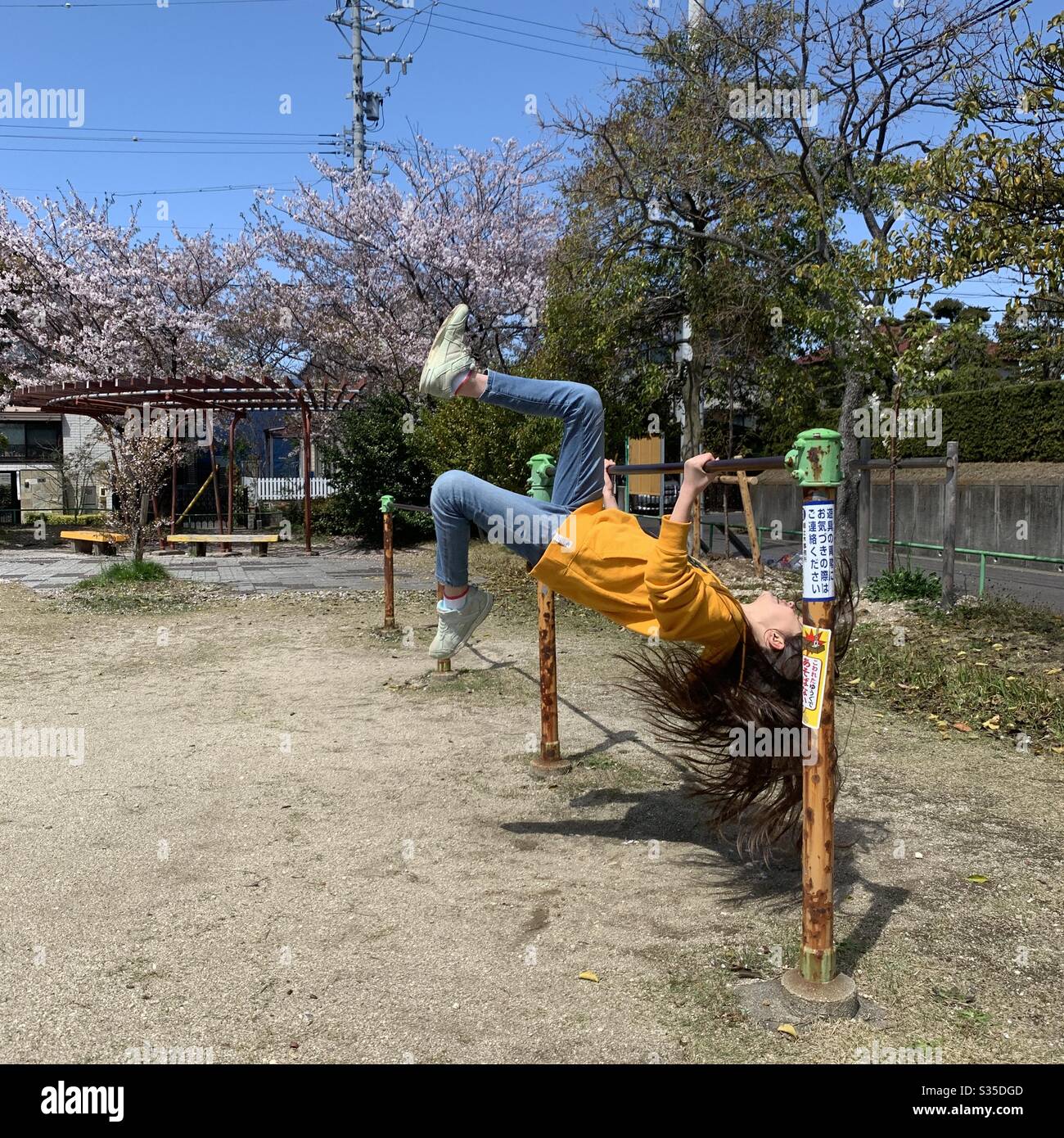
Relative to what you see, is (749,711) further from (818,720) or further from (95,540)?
(95,540)

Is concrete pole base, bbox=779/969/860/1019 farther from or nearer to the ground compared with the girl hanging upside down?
nearer to the ground

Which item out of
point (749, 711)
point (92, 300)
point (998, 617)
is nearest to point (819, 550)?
point (749, 711)

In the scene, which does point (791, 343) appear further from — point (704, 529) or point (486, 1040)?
point (486, 1040)

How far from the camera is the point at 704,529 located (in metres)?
20.8

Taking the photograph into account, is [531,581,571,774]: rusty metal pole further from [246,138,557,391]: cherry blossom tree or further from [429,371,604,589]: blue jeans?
[246,138,557,391]: cherry blossom tree

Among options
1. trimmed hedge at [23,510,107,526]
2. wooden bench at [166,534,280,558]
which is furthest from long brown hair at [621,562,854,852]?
trimmed hedge at [23,510,107,526]

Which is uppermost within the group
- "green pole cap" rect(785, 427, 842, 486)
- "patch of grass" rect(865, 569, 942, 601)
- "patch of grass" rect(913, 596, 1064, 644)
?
"green pole cap" rect(785, 427, 842, 486)

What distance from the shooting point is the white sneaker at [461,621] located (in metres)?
3.70

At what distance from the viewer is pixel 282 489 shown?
27469mm

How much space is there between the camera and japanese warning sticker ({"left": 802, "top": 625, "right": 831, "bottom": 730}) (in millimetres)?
2553

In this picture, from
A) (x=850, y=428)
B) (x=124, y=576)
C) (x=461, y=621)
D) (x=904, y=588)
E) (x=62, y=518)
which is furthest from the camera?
(x=62, y=518)

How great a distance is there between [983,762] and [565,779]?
2296 mm

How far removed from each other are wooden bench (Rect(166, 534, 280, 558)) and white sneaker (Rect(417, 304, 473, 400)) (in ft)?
50.1

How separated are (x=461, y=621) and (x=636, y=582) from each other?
0.88 meters
